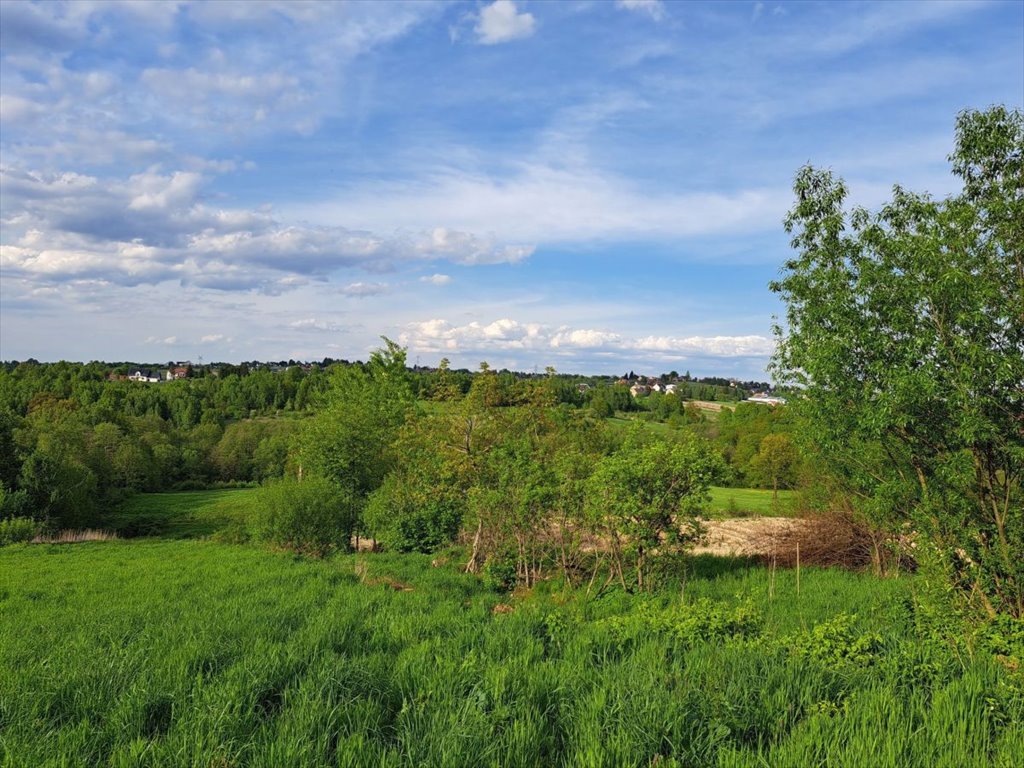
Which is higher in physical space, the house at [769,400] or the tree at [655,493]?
the house at [769,400]

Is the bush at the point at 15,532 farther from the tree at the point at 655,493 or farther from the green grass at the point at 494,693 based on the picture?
the tree at the point at 655,493

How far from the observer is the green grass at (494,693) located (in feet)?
13.4

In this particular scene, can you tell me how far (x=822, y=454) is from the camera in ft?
46.4

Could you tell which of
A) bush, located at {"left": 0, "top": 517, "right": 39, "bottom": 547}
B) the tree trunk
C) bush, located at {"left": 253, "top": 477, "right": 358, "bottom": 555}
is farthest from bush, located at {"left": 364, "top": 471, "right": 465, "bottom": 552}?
bush, located at {"left": 0, "top": 517, "right": 39, "bottom": 547}

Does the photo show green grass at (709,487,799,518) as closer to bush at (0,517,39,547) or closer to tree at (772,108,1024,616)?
tree at (772,108,1024,616)

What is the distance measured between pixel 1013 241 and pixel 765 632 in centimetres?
808

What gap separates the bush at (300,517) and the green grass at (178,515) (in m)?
18.0

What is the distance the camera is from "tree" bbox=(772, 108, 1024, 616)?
29.0 feet

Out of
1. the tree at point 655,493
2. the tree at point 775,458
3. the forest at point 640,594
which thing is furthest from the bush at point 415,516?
the tree at point 775,458

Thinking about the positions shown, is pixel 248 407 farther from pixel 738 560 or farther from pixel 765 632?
pixel 765 632

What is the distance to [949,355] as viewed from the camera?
8898 mm

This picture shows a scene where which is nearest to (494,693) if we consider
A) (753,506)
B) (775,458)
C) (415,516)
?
(415,516)

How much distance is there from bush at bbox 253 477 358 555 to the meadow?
14.7 metres

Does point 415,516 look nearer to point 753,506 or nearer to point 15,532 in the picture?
point 15,532
